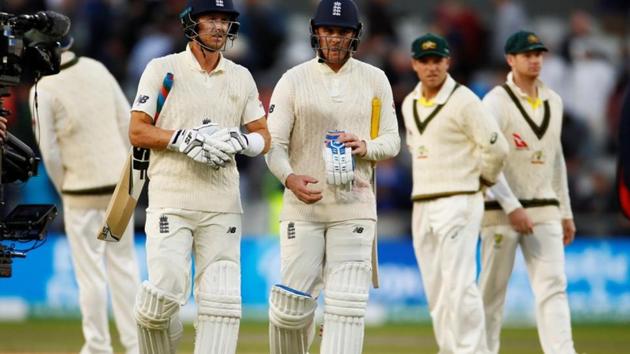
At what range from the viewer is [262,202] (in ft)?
53.3

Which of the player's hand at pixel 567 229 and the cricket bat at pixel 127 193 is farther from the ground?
the cricket bat at pixel 127 193

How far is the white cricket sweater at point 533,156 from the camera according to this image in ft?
33.4

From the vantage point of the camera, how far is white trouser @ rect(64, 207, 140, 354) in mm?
10023

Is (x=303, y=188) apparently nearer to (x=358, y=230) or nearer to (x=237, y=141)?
(x=358, y=230)

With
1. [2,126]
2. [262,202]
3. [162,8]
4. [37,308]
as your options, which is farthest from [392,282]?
[2,126]

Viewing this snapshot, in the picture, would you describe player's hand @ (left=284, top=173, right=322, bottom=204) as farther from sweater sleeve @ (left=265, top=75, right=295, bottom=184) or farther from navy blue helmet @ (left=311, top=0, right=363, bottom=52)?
navy blue helmet @ (left=311, top=0, right=363, bottom=52)

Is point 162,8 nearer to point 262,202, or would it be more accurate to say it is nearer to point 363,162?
point 262,202

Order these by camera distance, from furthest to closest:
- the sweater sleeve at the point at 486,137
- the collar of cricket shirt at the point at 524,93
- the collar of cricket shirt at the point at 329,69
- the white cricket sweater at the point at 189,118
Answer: the collar of cricket shirt at the point at 524,93 → the sweater sleeve at the point at 486,137 → the collar of cricket shirt at the point at 329,69 → the white cricket sweater at the point at 189,118

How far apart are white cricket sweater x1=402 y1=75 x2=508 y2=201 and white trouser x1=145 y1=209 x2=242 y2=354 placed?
2.48 meters

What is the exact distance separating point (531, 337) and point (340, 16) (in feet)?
19.4

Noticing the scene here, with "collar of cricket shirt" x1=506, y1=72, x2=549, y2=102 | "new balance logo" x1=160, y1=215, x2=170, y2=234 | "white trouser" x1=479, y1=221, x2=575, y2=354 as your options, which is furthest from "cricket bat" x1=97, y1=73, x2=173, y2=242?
"collar of cricket shirt" x1=506, y1=72, x2=549, y2=102

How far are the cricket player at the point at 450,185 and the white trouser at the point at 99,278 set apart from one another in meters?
2.10

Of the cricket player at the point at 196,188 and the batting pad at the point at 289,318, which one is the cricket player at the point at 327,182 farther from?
the cricket player at the point at 196,188

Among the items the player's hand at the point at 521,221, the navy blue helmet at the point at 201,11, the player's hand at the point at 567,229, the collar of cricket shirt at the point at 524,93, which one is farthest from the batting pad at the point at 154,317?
the player's hand at the point at 567,229
